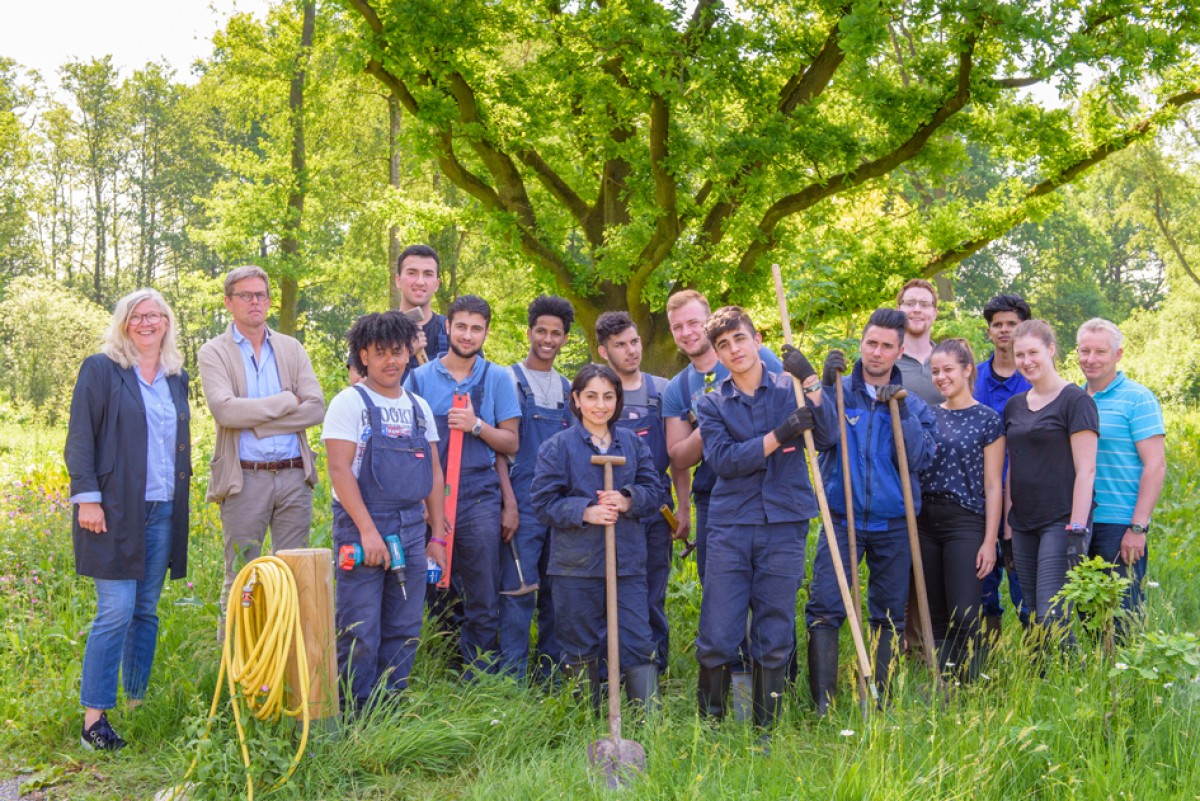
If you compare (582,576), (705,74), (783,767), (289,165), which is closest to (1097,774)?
(783,767)

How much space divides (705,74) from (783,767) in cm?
897

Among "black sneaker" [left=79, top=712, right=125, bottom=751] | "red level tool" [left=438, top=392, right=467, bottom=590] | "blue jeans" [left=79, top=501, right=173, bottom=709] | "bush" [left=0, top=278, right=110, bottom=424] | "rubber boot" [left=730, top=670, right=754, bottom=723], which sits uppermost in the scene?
"bush" [left=0, top=278, right=110, bottom=424]

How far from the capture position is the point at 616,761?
402 centimetres

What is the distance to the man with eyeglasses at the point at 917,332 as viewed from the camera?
573cm

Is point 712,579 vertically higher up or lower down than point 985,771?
higher up

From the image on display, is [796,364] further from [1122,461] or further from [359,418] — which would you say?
[359,418]

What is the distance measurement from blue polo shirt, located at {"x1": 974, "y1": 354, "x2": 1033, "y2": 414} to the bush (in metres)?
25.0

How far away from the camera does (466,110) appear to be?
1349 cm

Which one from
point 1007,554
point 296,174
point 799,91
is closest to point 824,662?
point 1007,554

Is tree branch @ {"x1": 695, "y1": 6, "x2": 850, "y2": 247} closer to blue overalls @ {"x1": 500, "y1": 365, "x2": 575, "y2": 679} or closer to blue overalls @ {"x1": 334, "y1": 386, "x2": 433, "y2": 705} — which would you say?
blue overalls @ {"x1": 500, "y1": 365, "x2": 575, "y2": 679}

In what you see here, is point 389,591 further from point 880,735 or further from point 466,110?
point 466,110

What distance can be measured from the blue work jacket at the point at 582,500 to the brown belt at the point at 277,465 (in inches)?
51.5

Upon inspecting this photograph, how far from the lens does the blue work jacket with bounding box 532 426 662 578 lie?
483 cm

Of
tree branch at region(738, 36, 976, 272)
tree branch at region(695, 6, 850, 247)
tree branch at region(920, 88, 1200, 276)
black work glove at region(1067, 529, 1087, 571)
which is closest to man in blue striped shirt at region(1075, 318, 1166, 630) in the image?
black work glove at region(1067, 529, 1087, 571)
